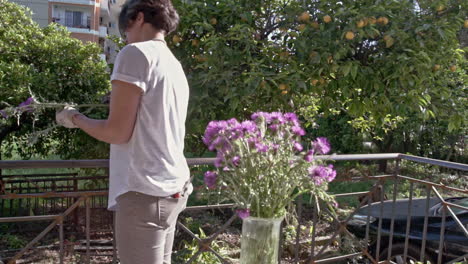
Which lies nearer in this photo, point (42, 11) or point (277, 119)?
point (277, 119)

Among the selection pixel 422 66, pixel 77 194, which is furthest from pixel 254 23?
pixel 77 194

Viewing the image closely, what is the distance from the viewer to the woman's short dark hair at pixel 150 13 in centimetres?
135

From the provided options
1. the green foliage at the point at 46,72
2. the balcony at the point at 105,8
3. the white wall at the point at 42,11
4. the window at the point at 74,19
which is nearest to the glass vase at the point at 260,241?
the green foliage at the point at 46,72

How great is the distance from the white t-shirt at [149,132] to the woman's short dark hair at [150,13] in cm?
7

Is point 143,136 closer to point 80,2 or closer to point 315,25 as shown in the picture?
point 315,25

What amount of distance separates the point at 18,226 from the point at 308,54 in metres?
5.14

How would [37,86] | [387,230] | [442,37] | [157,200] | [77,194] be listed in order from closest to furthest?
[157,200], [77,194], [442,37], [387,230], [37,86]

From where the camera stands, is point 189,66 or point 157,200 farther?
→ point 189,66

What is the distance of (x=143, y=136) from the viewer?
1.29 meters

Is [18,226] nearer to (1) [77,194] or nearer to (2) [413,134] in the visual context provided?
(1) [77,194]

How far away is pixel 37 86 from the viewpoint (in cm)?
511

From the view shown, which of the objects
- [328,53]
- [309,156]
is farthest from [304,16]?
[309,156]

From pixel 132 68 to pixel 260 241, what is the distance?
62cm

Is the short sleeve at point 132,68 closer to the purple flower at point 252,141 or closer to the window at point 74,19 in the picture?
the purple flower at point 252,141
